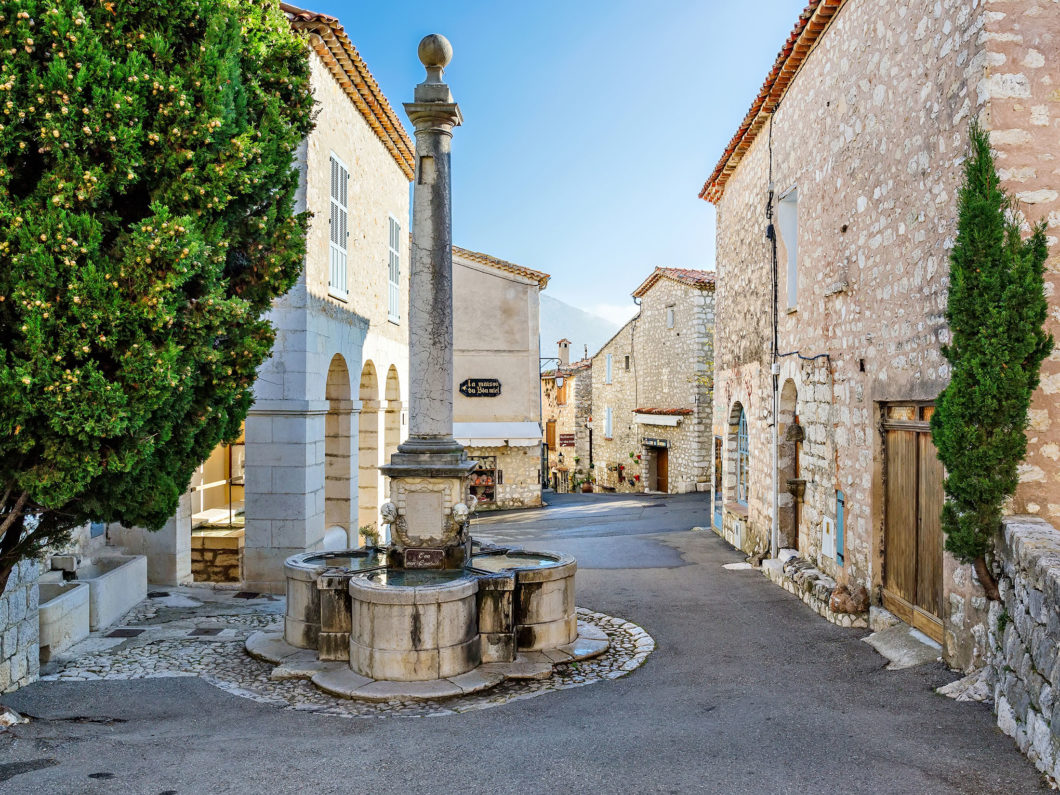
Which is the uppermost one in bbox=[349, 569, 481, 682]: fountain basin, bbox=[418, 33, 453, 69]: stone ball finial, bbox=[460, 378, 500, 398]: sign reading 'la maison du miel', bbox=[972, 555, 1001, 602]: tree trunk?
bbox=[418, 33, 453, 69]: stone ball finial

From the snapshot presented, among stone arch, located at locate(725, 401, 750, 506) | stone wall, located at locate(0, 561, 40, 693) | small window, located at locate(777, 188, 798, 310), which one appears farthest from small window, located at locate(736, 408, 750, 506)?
stone wall, located at locate(0, 561, 40, 693)

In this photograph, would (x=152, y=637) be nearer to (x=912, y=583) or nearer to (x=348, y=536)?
(x=348, y=536)

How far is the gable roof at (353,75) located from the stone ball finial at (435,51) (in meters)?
2.82

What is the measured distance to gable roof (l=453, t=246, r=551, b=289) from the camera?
2127 cm

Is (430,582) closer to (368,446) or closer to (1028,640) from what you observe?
(1028,640)

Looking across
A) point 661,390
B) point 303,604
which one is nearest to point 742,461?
point 303,604

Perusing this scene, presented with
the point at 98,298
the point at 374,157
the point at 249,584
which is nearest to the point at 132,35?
the point at 98,298

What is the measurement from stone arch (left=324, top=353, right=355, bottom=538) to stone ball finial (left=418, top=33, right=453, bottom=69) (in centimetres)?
516

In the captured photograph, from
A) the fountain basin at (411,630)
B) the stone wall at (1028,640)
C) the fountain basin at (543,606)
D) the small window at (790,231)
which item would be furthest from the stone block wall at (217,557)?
the stone wall at (1028,640)

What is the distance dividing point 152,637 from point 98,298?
426cm

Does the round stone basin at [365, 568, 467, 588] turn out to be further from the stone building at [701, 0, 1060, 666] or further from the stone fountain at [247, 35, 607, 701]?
the stone building at [701, 0, 1060, 666]

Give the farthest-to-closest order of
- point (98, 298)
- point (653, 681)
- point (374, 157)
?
1. point (374, 157)
2. point (653, 681)
3. point (98, 298)

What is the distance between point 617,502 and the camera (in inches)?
857

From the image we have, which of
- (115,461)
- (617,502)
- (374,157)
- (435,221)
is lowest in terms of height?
(617,502)
